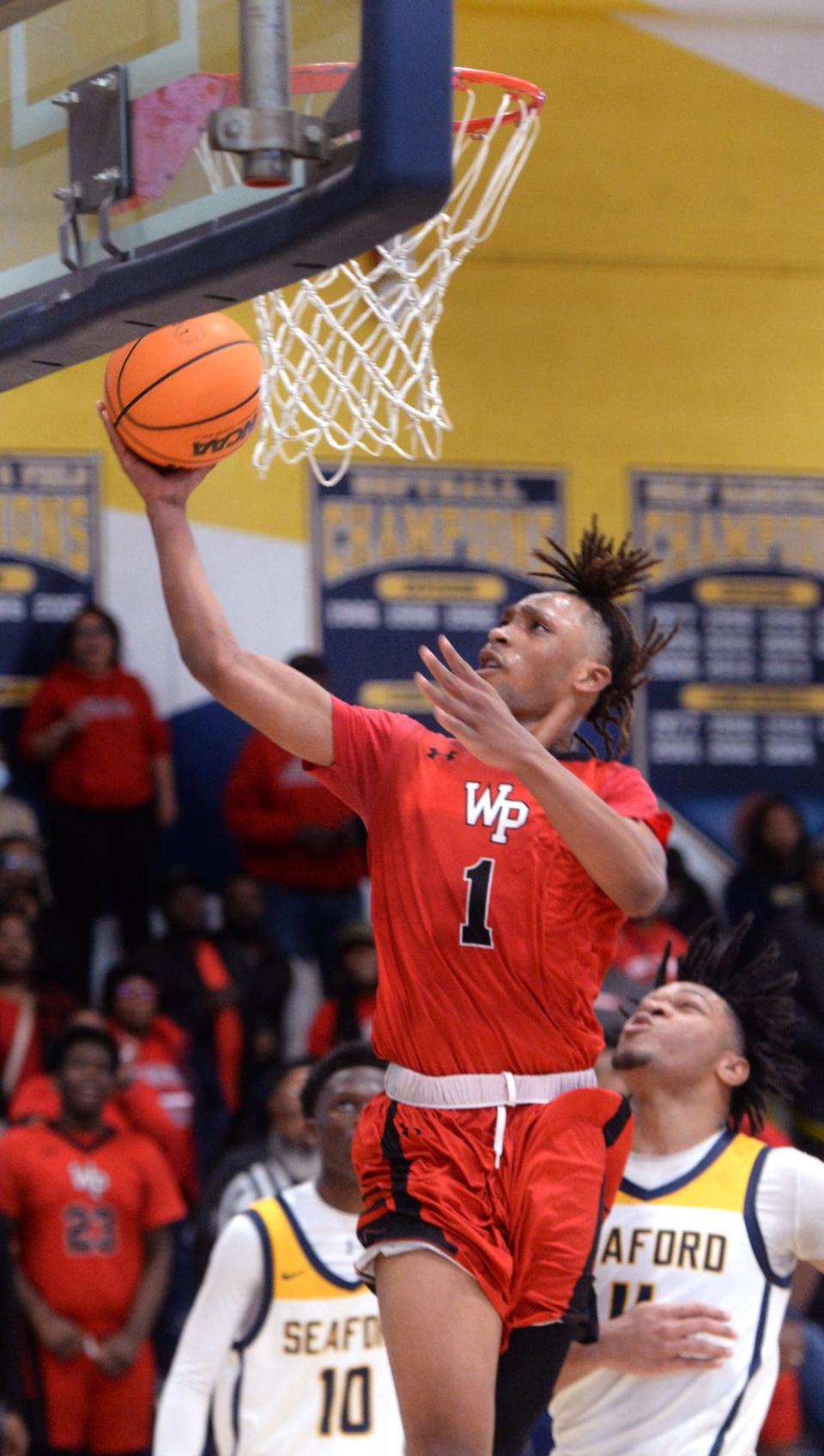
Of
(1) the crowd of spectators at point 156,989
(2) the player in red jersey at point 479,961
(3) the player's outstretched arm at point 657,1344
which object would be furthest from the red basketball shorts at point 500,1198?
(1) the crowd of spectators at point 156,989

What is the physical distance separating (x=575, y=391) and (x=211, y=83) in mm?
8509

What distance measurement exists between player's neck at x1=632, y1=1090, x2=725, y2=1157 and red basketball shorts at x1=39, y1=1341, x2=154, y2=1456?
342cm

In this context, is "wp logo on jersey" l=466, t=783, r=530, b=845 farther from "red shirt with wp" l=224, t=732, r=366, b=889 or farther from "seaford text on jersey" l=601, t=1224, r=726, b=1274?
"red shirt with wp" l=224, t=732, r=366, b=889

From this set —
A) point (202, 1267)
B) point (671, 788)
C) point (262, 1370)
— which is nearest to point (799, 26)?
point (671, 788)

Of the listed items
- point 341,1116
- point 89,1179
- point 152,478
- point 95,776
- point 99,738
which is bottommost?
point 89,1179

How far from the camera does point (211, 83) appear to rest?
3512mm

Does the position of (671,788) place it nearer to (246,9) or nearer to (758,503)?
(758,503)

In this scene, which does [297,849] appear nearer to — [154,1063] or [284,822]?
[284,822]

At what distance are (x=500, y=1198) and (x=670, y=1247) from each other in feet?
3.91

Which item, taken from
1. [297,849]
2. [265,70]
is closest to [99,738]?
[297,849]

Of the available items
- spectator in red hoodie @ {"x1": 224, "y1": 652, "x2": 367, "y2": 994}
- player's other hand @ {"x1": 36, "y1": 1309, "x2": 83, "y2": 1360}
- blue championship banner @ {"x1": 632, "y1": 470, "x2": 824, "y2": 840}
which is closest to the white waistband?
player's other hand @ {"x1": 36, "y1": 1309, "x2": 83, "y2": 1360}

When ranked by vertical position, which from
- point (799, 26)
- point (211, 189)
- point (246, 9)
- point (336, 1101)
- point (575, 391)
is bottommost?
point (336, 1101)

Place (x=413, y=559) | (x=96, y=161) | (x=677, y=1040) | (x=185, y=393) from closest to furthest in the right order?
(x=96, y=161)
(x=185, y=393)
(x=677, y=1040)
(x=413, y=559)

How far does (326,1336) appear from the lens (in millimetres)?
5664
